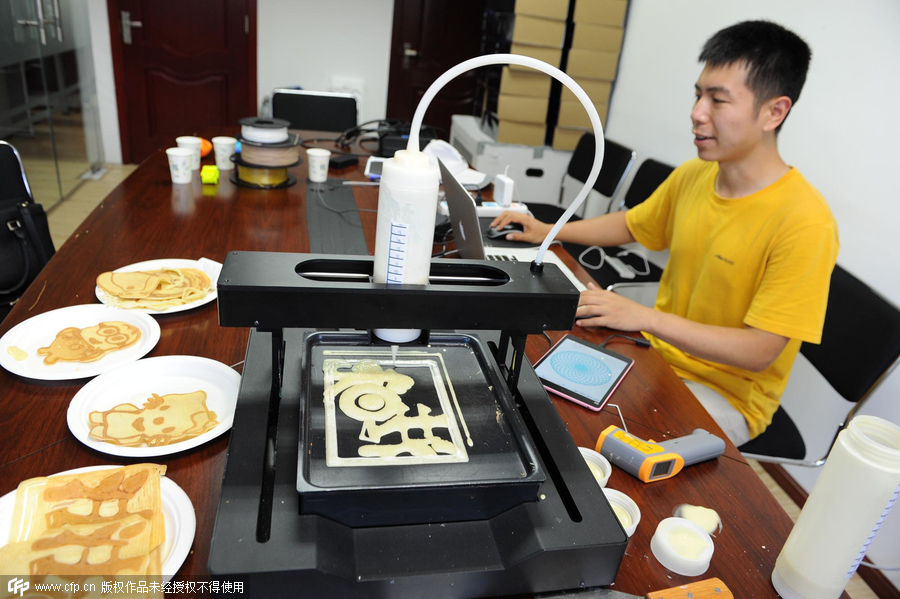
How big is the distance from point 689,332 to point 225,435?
3.32ft

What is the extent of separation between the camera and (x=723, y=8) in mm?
2592

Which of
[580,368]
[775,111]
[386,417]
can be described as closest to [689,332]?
[580,368]

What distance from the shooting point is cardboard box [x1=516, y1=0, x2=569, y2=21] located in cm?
306

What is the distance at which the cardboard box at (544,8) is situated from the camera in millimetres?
3064

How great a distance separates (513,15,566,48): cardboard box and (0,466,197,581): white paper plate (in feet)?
9.62

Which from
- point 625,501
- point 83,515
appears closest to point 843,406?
point 625,501

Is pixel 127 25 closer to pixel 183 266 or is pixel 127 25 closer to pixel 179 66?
pixel 179 66

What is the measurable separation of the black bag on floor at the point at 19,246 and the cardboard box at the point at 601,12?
8.87 feet

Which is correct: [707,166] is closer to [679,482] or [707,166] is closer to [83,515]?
[679,482]

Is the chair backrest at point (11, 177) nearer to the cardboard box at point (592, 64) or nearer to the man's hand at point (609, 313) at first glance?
the man's hand at point (609, 313)

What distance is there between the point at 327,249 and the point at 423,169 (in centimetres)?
97

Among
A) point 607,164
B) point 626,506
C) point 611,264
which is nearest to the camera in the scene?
point 626,506

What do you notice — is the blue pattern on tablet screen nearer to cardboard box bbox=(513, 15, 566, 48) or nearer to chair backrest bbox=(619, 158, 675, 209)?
chair backrest bbox=(619, 158, 675, 209)

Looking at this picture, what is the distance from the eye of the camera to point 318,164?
7.21ft
